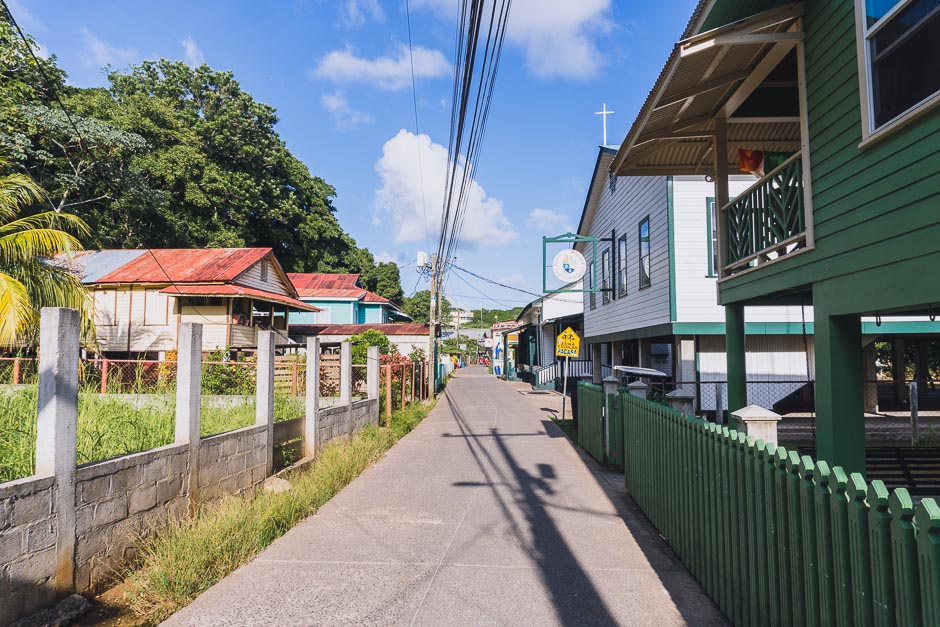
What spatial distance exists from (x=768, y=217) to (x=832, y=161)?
1460 millimetres

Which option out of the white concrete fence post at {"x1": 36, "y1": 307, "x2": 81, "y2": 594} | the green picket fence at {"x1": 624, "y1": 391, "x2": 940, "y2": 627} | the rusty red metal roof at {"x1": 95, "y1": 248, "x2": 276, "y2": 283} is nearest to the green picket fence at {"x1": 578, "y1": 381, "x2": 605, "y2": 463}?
the green picket fence at {"x1": 624, "y1": 391, "x2": 940, "y2": 627}

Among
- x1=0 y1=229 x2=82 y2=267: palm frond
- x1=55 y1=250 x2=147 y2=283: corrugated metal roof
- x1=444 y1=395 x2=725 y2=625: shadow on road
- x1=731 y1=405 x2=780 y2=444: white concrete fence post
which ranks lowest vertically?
x1=444 y1=395 x2=725 y2=625: shadow on road

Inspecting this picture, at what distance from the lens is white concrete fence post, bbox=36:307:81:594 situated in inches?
154

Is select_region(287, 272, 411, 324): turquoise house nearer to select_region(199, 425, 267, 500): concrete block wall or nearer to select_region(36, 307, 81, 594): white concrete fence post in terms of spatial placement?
select_region(199, 425, 267, 500): concrete block wall

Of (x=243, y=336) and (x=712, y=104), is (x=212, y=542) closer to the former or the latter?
(x=712, y=104)

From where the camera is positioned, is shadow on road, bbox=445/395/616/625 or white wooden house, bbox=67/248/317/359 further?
white wooden house, bbox=67/248/317/359

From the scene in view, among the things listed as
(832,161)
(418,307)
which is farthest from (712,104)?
(418,307)

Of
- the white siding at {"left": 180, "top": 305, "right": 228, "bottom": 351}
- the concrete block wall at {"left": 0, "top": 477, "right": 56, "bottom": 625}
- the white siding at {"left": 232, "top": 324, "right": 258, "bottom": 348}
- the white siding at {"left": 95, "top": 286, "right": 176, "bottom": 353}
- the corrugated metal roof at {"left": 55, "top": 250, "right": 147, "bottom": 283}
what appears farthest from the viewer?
the corrugated metal roof at {"left": 55, "top": 250, "right": 147, "bottom": 283}

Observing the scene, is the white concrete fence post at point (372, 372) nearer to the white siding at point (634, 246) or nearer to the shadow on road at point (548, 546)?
the shadow on road at point (548, 546)

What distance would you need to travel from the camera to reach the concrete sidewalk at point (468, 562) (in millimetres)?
3971

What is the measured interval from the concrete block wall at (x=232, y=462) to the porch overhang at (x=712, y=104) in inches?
248

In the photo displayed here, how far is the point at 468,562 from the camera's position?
4.97 m

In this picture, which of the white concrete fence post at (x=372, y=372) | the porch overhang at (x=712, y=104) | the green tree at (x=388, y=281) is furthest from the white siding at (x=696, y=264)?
the green tree at (x=388, y=281)

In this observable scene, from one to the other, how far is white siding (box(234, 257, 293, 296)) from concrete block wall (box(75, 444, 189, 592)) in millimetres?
17379
